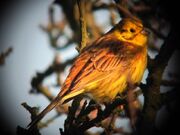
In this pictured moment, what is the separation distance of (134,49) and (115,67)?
35 cm

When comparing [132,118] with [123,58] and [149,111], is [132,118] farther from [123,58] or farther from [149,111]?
[123,58]

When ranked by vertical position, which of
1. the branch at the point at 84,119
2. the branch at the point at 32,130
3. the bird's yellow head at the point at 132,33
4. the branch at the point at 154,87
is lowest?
the bird's yellow head at the point at 132,33

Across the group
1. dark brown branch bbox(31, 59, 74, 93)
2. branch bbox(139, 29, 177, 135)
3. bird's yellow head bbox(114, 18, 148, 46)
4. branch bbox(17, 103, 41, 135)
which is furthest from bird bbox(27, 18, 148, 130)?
branch bbox(139, 29, 177, 135)

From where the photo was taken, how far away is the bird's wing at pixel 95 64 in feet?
14.3

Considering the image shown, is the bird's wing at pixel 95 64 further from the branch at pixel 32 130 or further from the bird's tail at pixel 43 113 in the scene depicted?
the branch at pixel 32 130

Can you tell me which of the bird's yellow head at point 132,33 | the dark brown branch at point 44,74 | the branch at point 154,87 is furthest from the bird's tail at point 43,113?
the bird's yellow head at point 132,33

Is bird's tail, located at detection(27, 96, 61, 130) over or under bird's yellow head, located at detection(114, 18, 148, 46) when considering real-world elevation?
over

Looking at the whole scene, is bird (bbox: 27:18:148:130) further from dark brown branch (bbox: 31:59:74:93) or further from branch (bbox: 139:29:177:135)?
branch (bbox: 139:29:177:135)

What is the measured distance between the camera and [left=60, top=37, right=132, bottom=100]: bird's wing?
14.3ft

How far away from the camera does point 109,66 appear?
4750 mm

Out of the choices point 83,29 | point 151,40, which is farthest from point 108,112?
point 151,40

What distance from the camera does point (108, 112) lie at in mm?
3176

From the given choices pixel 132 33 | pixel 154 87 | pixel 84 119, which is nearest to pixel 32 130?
pixel 84 119

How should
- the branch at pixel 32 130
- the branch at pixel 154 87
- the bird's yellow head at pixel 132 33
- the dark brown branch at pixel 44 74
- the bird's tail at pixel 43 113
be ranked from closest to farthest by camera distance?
the branch at pixel 154 87, the branch at pixel 32 130, the bird's tail at pixel 43 113, the bird's yellow head at pixel 132 33, the dark brown branch at pixel 44 74
